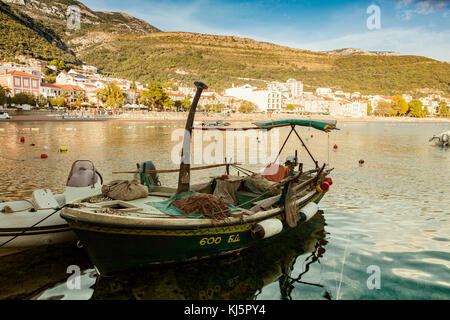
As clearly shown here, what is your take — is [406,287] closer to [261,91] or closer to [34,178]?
[34,178]

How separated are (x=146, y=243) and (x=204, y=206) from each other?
5.52 feet

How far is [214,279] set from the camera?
7.45 meters

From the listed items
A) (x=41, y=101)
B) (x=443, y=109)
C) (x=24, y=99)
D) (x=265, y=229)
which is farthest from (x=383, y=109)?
(x=265, y=229)

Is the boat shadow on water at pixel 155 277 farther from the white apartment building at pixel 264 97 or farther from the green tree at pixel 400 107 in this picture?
the green tree at pixel 400 107

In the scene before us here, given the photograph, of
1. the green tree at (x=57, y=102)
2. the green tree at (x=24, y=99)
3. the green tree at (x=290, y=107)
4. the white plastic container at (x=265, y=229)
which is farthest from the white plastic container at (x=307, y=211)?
the green tree at (x=290, y=107)

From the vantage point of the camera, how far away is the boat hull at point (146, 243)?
6.51 meters

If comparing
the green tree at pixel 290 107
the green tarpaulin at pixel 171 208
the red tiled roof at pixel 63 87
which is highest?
the red tiled roof at pixel 63 87

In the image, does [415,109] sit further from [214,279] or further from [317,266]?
[214,279]

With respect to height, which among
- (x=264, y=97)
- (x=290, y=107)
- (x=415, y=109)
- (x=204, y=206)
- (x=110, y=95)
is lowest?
(x=204, y=206)

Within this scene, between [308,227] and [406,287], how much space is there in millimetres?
4129

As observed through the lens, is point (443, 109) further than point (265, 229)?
Yes

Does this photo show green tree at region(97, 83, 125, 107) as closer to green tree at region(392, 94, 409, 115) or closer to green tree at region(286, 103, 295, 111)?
green tree at region(286, 103, 295, 111)

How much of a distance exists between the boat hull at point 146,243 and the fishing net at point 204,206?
401 mm

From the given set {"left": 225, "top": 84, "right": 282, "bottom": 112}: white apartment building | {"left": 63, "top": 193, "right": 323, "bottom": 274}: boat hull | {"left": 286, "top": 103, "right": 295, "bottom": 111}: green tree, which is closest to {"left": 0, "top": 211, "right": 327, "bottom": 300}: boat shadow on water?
{"left": 63, "top": 193, "right": 323, "bottom": 274}: boat hull
